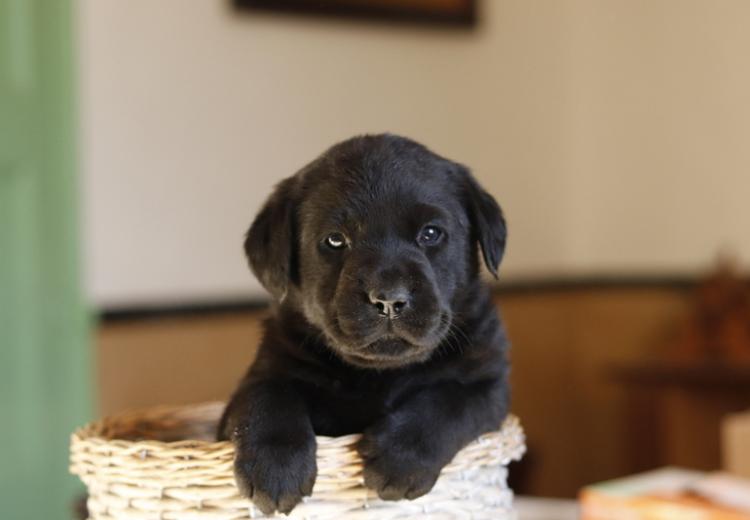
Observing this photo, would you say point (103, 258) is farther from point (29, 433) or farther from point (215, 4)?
point (215, 4)

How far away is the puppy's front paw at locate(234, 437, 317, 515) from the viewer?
968 mm

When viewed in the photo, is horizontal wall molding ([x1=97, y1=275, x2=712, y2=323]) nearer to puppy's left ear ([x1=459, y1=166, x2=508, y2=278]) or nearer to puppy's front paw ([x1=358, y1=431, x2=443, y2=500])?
puppy's left ear ([x1=459, y1=166, x2=508, y2=278])

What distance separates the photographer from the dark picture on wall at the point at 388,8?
2.89 meters

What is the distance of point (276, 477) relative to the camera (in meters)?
0.97

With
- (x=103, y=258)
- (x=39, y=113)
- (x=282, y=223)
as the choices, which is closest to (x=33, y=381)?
(x=103, y=258)

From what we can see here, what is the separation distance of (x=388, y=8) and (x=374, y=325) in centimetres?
215

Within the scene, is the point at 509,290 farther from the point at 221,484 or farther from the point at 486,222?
the point at 221,484

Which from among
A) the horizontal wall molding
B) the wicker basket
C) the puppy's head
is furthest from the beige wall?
the wicker basket

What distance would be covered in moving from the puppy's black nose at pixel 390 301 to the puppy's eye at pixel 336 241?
0.10 metres

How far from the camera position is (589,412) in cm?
360

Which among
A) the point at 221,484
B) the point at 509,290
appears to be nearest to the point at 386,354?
the point at 221,484

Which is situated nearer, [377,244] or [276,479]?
[276,479]

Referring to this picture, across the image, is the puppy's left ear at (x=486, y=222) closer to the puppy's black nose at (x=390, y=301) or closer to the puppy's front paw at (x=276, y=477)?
the puppy's black nose at (x=390, y=301)

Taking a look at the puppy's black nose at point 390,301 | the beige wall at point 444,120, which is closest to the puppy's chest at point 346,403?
the puppy's black nose at point 390,301
